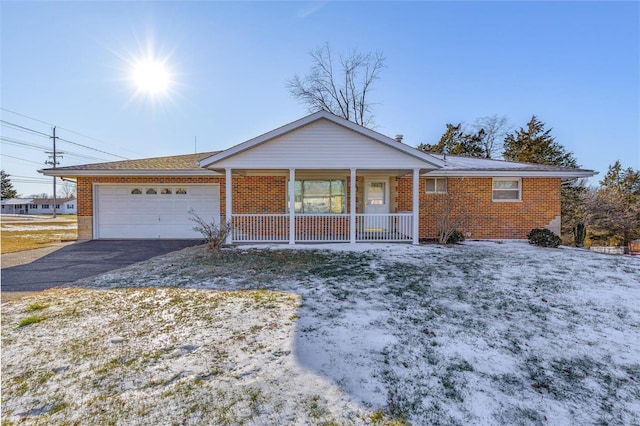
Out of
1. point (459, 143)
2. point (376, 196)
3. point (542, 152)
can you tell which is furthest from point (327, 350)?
point (459, 143)

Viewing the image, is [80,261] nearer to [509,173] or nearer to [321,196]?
[321,196]

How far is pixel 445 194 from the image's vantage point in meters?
11.4

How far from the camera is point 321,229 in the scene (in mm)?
10539

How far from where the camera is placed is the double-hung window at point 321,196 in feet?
39.1

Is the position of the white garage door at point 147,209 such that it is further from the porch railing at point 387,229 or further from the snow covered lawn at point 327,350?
the snow covered lawn at point 327,350

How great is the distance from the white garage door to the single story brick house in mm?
42

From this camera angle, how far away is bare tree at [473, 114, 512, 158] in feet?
95.9

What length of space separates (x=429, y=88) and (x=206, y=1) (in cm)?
1185

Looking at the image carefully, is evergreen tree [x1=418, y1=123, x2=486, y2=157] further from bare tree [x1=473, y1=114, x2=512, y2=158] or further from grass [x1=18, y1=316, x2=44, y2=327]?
grass [x1=18, y1=316, x2=44, y2=327]

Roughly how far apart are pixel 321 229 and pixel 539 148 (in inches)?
939

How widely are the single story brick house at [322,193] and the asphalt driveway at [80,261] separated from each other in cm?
142

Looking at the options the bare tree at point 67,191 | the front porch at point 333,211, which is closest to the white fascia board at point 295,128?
the front porch at point 333,211

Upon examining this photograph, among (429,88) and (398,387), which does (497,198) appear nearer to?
(429,88)

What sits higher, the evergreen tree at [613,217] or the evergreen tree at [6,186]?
the evergreen tree at [6,186]
